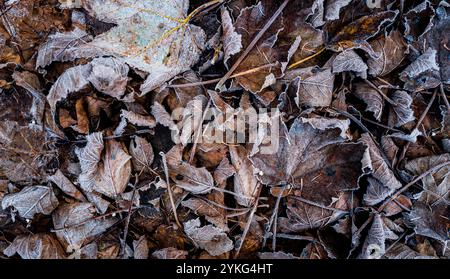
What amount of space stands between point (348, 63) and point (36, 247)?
165 cm

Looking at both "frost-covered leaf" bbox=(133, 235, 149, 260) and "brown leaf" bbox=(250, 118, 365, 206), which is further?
"frost-covered leaf" bbox=(133, 235, 149, 260)

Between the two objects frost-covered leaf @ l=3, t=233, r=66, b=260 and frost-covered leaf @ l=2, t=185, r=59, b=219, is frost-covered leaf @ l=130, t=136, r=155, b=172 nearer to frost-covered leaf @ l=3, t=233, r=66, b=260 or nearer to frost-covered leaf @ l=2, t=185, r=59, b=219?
frost-covered leaf @ l=2, t=185, r=59, b=219

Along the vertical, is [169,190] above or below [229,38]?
below

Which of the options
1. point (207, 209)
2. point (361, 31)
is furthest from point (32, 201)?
point (361, 31)

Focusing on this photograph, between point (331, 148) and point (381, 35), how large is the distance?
57 cm

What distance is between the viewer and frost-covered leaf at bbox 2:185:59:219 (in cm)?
177

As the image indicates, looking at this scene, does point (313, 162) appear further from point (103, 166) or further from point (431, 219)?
point (103, 166)

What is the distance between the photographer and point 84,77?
66.6 inches

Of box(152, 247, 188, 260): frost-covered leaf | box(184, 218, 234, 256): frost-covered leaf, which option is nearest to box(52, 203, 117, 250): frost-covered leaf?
box(152, 247, 188, 260): frost-covered leaf

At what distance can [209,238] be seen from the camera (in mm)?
1771

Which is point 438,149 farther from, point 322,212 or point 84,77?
point 84,77

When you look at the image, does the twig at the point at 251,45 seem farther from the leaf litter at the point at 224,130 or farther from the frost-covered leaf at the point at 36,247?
the frost-covered leaf at the point at 36,247
